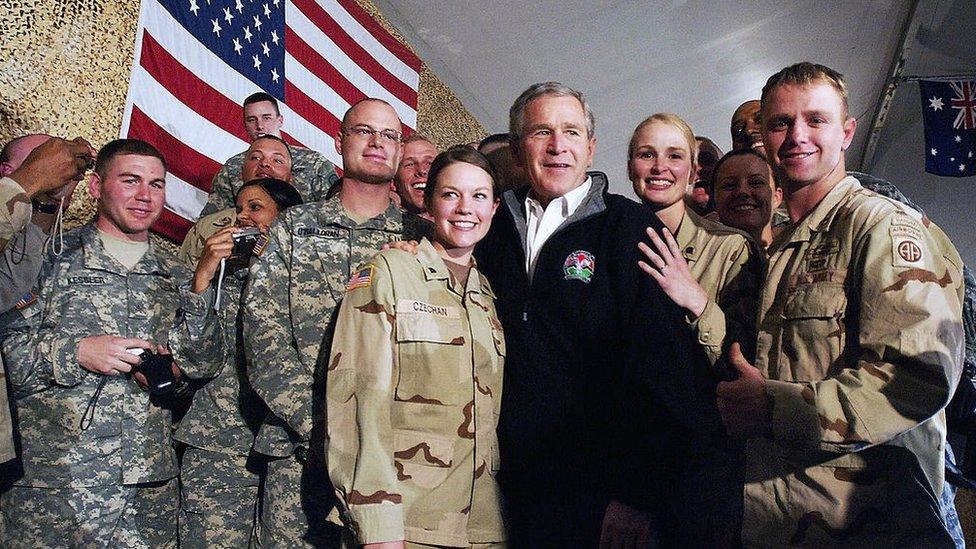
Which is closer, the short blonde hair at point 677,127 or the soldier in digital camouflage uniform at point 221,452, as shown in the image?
the short blonde hair at point 677,127

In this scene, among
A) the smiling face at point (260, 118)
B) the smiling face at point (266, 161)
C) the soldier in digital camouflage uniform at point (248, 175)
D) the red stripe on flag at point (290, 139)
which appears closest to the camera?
the soldier in digital camouflage uniform at point (248, 175)

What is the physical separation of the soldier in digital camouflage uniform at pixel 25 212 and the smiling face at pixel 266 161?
96cm

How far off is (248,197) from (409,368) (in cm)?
130

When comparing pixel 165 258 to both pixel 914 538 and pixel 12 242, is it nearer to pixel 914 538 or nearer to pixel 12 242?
pixel 12 242

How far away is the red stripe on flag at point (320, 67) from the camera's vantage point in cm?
423

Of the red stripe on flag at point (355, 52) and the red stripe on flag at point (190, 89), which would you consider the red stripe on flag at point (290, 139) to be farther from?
the red stripe on flag at point (190, 89)

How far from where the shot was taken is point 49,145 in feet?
6.30

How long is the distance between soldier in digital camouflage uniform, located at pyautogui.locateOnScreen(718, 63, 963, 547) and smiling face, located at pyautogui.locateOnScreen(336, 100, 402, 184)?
1123mm

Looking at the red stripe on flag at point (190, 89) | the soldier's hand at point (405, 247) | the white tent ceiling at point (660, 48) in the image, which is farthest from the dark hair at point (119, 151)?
the white tent ceiling at point (660, 48)

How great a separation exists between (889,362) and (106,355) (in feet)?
6.54

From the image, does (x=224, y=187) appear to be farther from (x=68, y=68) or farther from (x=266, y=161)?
(x=68, y=68)

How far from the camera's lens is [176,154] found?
3240mm

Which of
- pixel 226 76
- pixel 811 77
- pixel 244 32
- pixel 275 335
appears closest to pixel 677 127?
pixel 811 77

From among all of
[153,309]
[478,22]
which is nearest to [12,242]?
[153,309]
